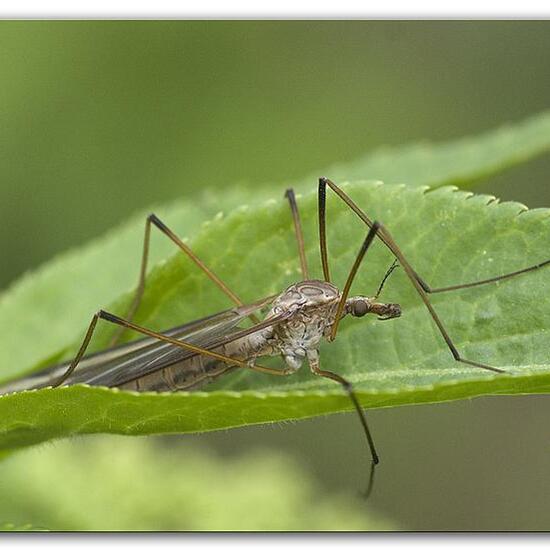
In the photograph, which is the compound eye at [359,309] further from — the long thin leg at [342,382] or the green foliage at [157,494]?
the green foliage at [157,494]

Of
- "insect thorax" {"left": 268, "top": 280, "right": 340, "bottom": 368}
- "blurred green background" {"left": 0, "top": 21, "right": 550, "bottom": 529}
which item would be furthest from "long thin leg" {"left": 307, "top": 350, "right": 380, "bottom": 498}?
"blurred green background" {"left": 0, "top": 21, "right": 550, "bottom": 529}

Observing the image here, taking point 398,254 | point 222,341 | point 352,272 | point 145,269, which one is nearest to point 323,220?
point 352,272

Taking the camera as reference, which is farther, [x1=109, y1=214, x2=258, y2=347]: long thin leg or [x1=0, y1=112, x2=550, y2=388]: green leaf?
[x1=0, y1=112, x2=550, y2=388]: green leaf

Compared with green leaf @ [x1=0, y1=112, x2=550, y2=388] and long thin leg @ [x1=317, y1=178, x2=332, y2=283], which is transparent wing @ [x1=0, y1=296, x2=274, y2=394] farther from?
long thin leg @ [x1=317, y1=178, x2=332, y2=283]

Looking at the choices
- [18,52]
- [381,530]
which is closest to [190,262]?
[381,530]

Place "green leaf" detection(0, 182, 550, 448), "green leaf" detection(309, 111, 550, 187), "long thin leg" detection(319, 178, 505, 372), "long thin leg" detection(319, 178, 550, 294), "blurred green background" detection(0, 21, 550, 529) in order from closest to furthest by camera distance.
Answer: "green leaf" detection(0, 182, 550, 448) → "long thin leg" detection(319, 178, 550, 294) → "long thin leg" detection(319, 178, 505, 372) → "green leaf" detection(309, 111, 550, 187) → "blurred green background" detection(0, 21, 550, 529)

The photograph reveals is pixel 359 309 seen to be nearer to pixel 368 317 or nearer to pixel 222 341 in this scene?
pixel 368 317

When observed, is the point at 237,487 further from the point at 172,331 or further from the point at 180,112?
the point at 180,112

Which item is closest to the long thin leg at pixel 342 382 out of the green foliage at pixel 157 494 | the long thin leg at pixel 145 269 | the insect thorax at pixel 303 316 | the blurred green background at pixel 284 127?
the insect thorax at pixel 303 316
